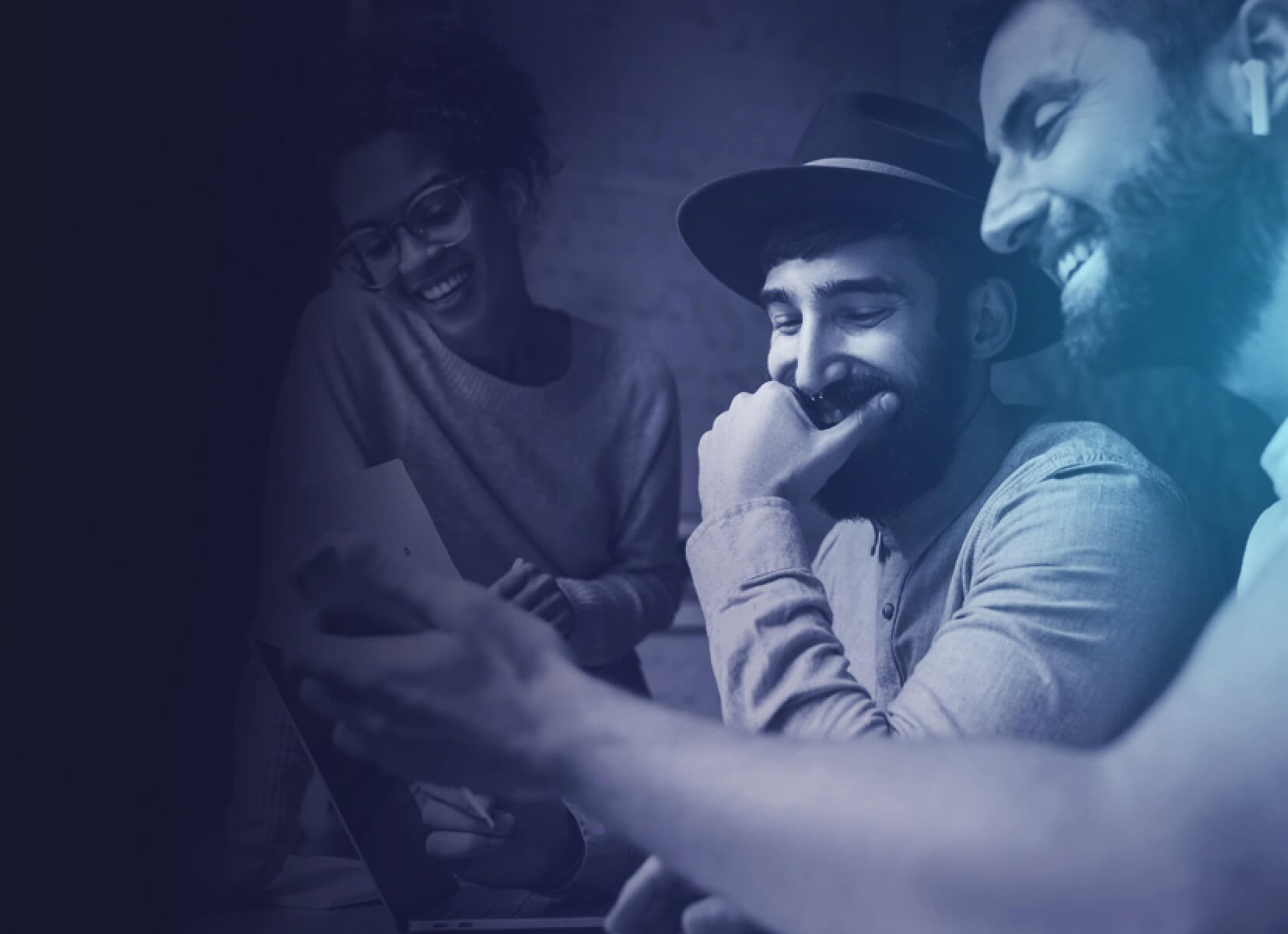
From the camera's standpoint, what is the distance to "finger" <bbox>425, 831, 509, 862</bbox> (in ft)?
4.23

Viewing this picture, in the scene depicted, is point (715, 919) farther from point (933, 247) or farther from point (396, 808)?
point (933, 247)

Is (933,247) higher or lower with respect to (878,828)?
higher

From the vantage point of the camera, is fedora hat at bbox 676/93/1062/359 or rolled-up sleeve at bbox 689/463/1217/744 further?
fedora hat at bbox 676/93/1062/359

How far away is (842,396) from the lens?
1293 millimetres

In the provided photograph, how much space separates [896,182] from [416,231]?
0.63 m

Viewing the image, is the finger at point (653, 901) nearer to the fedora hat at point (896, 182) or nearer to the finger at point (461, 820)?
the finger at point (461, 820)

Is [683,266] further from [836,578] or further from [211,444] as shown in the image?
[211,444]

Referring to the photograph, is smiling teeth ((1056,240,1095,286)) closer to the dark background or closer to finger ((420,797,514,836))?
the dark background

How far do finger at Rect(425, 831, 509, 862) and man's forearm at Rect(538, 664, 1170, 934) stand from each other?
414 mm

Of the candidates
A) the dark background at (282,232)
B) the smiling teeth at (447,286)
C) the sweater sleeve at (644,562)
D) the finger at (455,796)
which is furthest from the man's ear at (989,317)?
the finger at (455,796)

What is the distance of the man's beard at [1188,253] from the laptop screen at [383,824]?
3.18ft

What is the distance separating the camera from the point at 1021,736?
3.38 ft


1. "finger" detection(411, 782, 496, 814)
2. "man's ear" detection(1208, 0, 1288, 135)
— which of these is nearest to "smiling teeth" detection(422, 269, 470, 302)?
"finger" detection(411, 782, 496, 814)

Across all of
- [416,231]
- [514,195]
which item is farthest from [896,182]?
[416,231]
